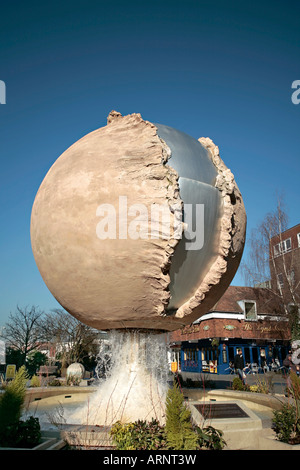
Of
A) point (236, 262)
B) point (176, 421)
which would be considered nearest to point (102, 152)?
point (236, 262)

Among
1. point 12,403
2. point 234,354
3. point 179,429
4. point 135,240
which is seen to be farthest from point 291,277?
point 12,403

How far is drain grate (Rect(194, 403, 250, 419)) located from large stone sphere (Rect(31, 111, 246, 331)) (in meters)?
1.52

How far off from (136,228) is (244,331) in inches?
881

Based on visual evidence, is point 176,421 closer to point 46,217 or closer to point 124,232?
point 124,232

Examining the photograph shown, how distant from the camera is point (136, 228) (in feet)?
17.6

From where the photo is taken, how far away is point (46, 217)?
20.0 feet

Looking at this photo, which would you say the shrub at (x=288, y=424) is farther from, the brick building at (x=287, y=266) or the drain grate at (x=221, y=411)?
the brick building at (x=287, y=266)

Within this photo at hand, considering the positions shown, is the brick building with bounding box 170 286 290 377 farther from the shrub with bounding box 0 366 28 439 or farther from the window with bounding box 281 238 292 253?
the shrub with bounding box 0 366 28 439

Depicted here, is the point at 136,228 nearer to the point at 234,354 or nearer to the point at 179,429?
the point at 179,429

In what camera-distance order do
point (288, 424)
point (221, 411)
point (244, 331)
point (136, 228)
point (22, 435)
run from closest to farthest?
1. point (22, 435)
2. point (288, 424)
3. point (136, 228)
4. point (221, 411)
5. point (244, 331)

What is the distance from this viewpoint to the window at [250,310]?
26.0 m
